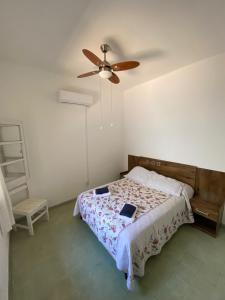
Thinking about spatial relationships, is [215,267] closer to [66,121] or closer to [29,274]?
[29,274]

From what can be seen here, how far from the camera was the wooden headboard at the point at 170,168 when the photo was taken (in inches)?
101

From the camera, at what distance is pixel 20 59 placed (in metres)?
2.22

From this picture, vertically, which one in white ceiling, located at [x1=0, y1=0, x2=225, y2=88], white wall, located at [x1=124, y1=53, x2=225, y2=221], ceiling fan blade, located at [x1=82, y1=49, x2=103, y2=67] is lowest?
white wall, located at [x1=124, y1=53, x2=225, y2=221]

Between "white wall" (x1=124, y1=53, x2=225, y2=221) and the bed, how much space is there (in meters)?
0.40

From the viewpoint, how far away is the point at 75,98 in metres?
2.88

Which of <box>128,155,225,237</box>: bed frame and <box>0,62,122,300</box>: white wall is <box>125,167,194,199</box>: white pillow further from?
<box>0,62,122,300</box>: white wall

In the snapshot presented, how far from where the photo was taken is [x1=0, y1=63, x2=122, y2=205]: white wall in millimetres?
2402

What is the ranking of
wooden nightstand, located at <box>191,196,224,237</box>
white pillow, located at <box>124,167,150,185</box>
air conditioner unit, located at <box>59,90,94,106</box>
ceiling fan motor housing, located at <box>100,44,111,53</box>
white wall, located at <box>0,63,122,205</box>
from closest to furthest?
ceiling fan motor housing, located at <box>100,44,111,53</box> < wooden nightstand, located at <box>191,196,224,237</box> < white wall, located at <box>0,63,122,205</box> < air conditioner unit, located at <box>59,90,94,106</box> < white pillow, located at <box>124,167,150,185</box>

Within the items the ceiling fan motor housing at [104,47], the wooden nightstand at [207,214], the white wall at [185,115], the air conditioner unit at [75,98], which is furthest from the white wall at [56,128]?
the wooden nightstand at [207,214]

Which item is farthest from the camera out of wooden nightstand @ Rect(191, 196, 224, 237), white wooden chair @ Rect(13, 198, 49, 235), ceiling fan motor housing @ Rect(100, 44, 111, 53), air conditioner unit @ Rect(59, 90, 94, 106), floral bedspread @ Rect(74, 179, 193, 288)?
air conditioner unit @ Rect(59, 90, 94, 106)

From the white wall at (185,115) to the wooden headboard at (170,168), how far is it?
11 cm

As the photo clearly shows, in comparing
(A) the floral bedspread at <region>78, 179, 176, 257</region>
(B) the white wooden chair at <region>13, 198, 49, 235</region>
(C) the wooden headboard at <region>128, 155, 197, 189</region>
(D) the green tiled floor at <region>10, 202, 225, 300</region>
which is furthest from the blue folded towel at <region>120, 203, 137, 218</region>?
(B) the white wooden chair at <region>13, 198, 49, 235</region>

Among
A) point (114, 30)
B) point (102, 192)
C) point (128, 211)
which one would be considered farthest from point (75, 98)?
point (128, 211)

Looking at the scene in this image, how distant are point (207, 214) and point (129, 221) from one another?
1228mm
